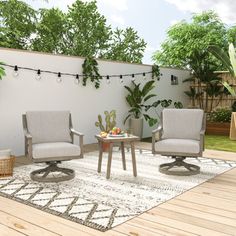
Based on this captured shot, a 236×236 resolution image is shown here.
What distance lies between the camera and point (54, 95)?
607cm

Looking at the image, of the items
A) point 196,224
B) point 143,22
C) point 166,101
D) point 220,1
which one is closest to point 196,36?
point 220,1

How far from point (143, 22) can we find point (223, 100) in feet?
19.3

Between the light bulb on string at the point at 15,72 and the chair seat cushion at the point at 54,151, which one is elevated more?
the light bulb on string at the point at 15,72

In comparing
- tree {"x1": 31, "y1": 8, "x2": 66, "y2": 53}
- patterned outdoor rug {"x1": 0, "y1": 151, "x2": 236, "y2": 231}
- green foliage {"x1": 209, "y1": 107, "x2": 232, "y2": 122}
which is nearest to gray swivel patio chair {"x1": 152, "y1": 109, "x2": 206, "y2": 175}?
patterned outdoor rug {"x1": 0, "y1": 151, "x2": 236, "y2": 231}

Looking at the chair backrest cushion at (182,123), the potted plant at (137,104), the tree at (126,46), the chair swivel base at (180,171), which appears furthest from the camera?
the tree at (126,46)

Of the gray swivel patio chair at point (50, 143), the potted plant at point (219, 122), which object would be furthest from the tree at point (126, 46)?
the gray swivel patio chair at point (50, 143)

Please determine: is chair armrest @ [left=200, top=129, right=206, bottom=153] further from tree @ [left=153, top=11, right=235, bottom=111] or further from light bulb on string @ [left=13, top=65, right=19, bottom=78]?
tree @ [left=153, top=11, right=235, bottom=111]

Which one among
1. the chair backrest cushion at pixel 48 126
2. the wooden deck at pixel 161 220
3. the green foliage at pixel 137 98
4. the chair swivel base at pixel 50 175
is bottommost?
the wooden deck at pixel 161 220

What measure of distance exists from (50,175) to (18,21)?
10396 mm

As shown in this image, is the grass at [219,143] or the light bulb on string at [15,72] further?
the grass at [219,143]

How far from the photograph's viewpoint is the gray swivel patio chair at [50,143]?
12.9 ft

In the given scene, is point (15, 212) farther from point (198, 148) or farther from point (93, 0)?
point (93, 0)

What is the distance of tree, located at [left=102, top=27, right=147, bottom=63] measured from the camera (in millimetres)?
13602

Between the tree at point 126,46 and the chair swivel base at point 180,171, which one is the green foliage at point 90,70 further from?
the tree at point 126,46
